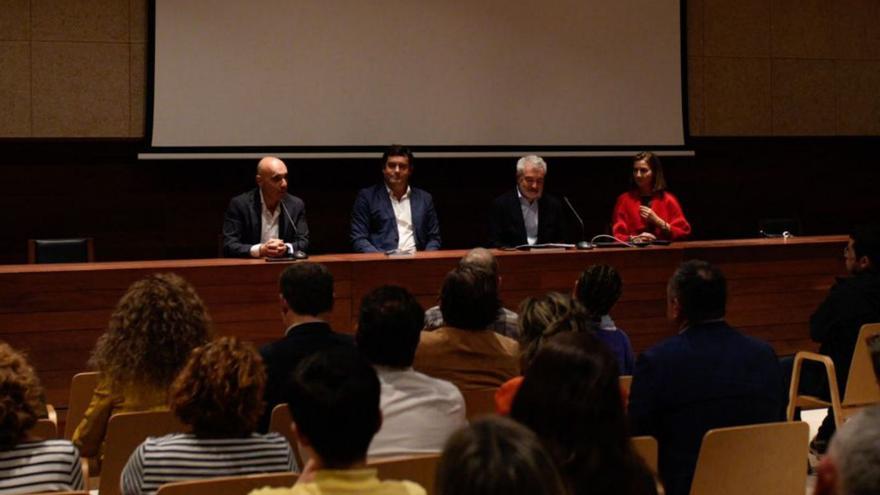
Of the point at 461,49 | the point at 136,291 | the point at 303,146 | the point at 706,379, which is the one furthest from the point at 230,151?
the point at 706,379

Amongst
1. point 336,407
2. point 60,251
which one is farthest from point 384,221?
point 336,407

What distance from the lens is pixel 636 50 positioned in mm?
7945

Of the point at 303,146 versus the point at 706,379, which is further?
the point at 303,146

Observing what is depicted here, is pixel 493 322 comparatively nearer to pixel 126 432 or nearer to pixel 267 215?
pixel 126 432

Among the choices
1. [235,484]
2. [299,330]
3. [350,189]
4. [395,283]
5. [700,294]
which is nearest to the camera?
[235,484]

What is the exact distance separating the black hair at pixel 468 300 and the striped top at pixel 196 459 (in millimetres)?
1082

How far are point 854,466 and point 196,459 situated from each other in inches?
62.1

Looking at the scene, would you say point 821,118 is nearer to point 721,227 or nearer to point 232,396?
point 721,227

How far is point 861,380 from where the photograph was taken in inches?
176

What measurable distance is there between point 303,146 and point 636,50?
8.44ft

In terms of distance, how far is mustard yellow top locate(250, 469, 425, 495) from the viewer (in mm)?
1952

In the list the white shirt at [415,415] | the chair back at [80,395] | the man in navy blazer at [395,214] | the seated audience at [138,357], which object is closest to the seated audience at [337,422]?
the white shirt at [415,415]

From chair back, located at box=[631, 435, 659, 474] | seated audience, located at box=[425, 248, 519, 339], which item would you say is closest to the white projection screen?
seated audience, located at box=[425, 248, 519, 339]

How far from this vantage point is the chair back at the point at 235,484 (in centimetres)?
228
